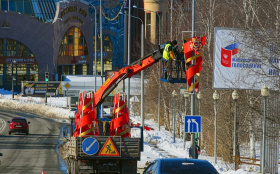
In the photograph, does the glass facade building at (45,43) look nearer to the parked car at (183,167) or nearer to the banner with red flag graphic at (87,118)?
the banner with red flag graphic at (87,118)

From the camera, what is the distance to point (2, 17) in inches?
4188

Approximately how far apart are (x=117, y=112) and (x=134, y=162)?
2.24 metres

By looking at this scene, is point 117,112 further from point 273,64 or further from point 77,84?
point 77,84

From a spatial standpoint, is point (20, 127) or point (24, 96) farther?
point (24, 96)

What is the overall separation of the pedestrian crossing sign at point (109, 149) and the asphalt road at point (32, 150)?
6.56 metres

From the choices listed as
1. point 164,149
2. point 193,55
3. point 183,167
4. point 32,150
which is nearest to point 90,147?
point 193,55

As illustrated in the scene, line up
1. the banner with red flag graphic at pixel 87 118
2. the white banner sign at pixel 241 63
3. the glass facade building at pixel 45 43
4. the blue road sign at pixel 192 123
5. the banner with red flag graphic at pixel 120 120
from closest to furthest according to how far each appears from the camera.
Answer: the banner with red flag graphic at pixel 87 118 < the banner with red flag graphic at pixel 120 120 < the blue road sign at pixel 192 123 < the white banner sign at pixel 241 63 < the glass facade building at pixel 45 43

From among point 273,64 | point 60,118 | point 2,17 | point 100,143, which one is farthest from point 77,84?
point 100,143

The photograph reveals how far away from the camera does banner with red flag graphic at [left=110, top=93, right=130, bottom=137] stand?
2166 centimetres

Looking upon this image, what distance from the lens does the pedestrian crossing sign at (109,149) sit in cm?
1958

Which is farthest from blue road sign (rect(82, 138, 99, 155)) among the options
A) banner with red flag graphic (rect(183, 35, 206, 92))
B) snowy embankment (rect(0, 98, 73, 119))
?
snowy embankment (rect(0, 98, 73, 119))

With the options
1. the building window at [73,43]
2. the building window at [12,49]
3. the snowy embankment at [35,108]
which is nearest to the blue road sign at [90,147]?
the snowy embankment at [35,108]

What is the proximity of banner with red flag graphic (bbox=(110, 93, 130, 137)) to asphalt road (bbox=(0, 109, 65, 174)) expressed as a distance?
5.14 metres

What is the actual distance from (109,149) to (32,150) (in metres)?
18.5
